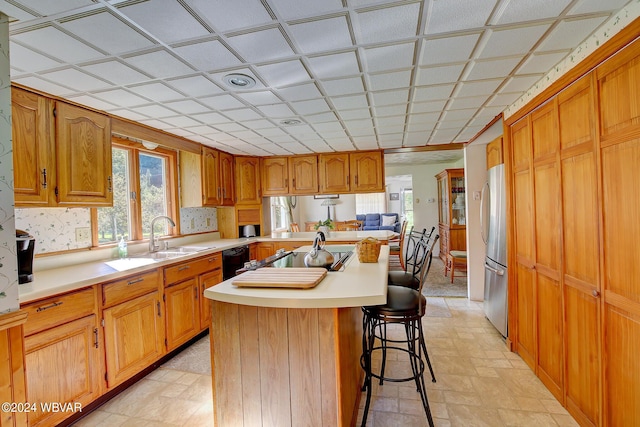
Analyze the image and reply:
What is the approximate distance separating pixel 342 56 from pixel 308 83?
0.39 m

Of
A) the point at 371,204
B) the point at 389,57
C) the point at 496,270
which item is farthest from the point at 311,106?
the point at 371,204

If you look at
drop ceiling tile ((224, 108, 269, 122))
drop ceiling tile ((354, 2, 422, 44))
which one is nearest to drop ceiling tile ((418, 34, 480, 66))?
drop ceiling tile ((354, 2, 422, 44))

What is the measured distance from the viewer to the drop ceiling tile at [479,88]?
2.03m

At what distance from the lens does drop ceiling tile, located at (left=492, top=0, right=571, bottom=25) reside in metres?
1.22

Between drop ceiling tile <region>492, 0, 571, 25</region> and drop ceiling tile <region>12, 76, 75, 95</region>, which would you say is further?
drop ceiling tile <region>12, 76, 75, 95</region>

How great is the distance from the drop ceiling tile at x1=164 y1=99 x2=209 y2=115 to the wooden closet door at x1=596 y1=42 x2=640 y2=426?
253 centimetres

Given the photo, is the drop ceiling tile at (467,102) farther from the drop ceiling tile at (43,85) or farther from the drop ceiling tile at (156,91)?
the drop ceiling tile at (43,85)

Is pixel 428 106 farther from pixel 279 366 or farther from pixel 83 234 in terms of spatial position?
pixel 83 234

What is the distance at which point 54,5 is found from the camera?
3.78 ft

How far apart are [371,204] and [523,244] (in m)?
8.19

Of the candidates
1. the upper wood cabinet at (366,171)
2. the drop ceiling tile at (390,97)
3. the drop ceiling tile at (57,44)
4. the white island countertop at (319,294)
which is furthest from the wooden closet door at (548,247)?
the drop ceiling tile at (57,44)

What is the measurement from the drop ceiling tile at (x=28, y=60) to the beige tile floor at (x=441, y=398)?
7.08ft

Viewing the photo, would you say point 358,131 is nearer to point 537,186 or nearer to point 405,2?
point 537,186

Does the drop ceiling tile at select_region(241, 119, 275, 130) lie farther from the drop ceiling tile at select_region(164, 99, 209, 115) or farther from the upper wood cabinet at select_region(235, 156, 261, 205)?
the upper wood cabinet at select_region(235, 156, 261, 205)
